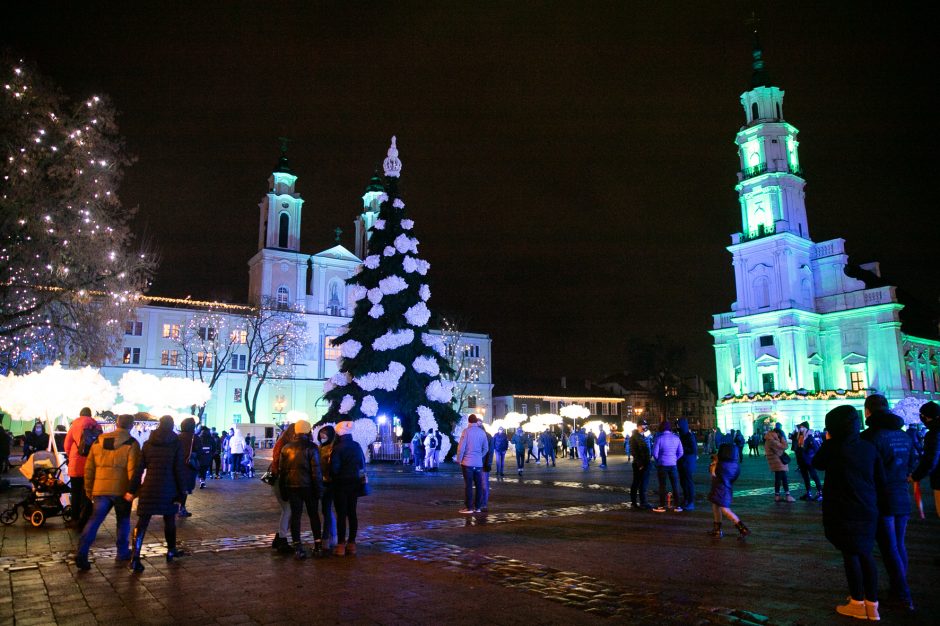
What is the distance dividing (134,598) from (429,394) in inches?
846

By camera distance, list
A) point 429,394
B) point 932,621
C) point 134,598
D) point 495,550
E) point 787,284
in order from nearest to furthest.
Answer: point 932,621 < point 134,598 < point 495,550 < point 429,394 < point 787,284

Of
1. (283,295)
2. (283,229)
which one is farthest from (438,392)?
(283,229)

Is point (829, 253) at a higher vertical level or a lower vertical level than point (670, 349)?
higher

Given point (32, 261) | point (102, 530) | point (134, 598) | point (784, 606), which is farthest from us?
point (32, 261)

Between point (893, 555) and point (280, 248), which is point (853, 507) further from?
point (280, 248)

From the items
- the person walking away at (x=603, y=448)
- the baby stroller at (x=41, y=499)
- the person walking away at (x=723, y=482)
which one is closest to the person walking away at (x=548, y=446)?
the person walking away at (x=603, y=448)

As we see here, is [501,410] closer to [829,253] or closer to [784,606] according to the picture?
[829,253]

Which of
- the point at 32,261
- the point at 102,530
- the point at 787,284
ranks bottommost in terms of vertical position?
the point at 102,530

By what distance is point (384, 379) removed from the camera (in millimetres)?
26688

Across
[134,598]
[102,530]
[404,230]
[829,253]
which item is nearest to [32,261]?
[102,530]

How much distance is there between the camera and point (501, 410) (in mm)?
82125

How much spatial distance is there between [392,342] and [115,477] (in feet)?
63.1

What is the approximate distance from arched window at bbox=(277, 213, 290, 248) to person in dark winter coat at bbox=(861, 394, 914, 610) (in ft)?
204

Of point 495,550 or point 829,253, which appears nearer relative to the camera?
point 495,550
